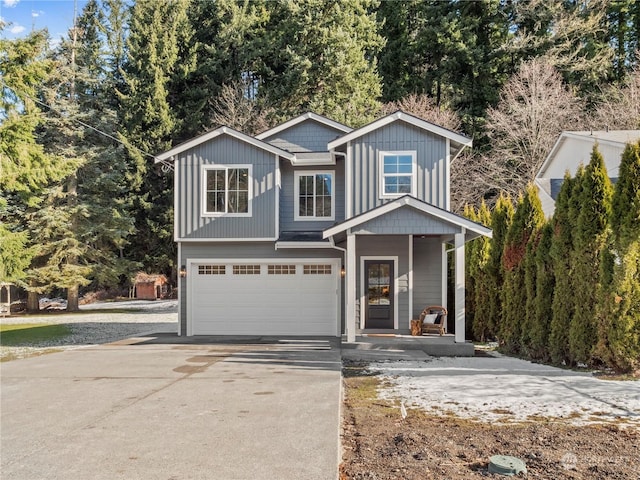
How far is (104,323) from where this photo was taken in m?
20.3

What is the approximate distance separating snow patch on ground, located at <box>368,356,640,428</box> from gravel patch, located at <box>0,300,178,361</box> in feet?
29.2

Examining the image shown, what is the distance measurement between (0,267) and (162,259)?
626 inches

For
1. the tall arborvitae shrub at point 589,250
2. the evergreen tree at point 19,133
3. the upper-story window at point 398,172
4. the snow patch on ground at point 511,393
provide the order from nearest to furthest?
the snow patch on ground at point 511,393 → the tall arborvitae shrub at point 589,250 → the upper-story window at point 398,172 → the evergreen tree at point 19,133

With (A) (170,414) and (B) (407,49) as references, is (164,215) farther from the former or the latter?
(A) (170,414)

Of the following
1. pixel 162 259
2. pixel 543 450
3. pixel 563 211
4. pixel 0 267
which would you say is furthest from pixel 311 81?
pixel 543 450

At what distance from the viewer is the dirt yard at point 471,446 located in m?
4.16

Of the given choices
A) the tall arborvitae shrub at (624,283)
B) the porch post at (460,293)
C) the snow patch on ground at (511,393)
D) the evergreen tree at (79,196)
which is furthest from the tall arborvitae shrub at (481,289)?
the evergreen tree at (79,196)

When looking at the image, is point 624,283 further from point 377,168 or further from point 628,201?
point 377,168

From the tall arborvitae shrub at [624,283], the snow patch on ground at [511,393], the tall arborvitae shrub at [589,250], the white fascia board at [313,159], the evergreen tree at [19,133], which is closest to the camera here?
the snow patch on ground at [511,393]

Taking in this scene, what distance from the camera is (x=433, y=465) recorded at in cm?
429

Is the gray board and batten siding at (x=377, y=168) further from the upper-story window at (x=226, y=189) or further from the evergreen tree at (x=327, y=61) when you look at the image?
the evergreen tree at (x=327, y=61)

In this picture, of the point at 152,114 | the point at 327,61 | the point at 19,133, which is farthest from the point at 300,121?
the point at 152,114

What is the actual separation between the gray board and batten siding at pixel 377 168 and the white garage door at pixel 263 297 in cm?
217

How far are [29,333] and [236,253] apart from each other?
7780 millimetres
